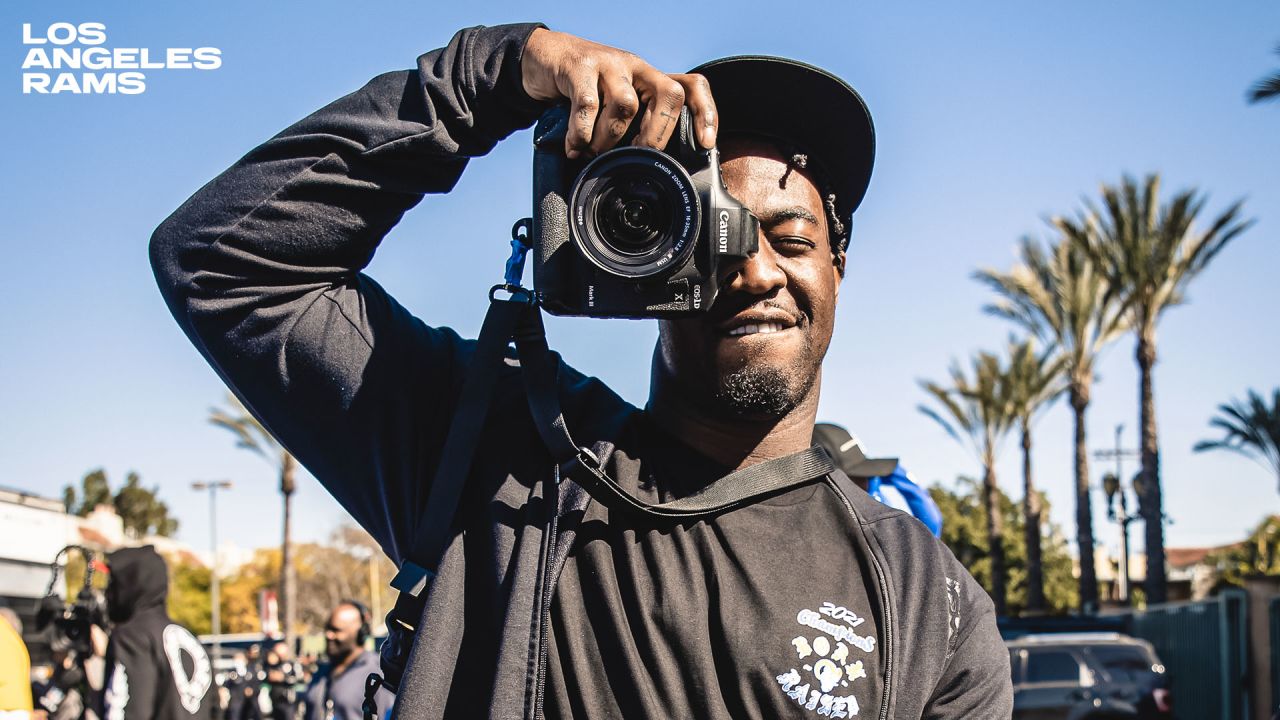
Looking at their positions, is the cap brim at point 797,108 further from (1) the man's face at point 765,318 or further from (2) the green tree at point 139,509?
(2) the green tree at point 139,509

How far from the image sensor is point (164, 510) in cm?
7231

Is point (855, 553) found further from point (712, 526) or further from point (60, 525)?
point (60, 525)

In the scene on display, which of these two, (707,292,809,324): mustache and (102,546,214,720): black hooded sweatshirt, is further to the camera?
(102,546,214,720): black hooded sweatshirt

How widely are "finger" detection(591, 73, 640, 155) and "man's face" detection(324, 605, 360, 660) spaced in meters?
7.10

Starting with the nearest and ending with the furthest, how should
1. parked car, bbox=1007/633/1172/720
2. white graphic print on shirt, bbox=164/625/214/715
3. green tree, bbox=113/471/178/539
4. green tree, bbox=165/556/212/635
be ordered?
white graphic print on shirt, bbox=164/625/214/715 → parked car, bbox=1007/633/1172/720 → green tree, bbox=165/556/212/635 → green tree, bbox=113/471/178/539

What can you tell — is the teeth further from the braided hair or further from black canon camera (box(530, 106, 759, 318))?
the braided hair

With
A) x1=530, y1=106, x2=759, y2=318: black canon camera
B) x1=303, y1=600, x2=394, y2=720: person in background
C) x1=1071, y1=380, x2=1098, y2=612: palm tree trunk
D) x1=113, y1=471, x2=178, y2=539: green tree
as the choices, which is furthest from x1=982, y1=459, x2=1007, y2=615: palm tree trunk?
x1=113, y1=471, x2=178, y2=539: green tree

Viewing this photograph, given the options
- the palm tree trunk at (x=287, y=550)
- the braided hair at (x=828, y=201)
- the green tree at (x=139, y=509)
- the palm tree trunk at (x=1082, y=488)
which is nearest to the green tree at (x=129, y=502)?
the green tree at (x=139, y=509)

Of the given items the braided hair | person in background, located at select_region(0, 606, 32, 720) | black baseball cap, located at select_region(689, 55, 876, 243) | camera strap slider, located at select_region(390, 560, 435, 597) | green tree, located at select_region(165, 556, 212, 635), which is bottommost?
green tree, located at select_region(165, 556, 212, 635)

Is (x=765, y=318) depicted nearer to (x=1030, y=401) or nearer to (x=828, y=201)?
(x=828, y=201)

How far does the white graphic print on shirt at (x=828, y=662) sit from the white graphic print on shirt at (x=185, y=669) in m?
4.11

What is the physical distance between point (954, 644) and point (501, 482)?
2.40 feet

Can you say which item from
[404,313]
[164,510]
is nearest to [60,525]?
[404,313]

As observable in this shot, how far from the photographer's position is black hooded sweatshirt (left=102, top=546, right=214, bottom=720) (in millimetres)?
5184
